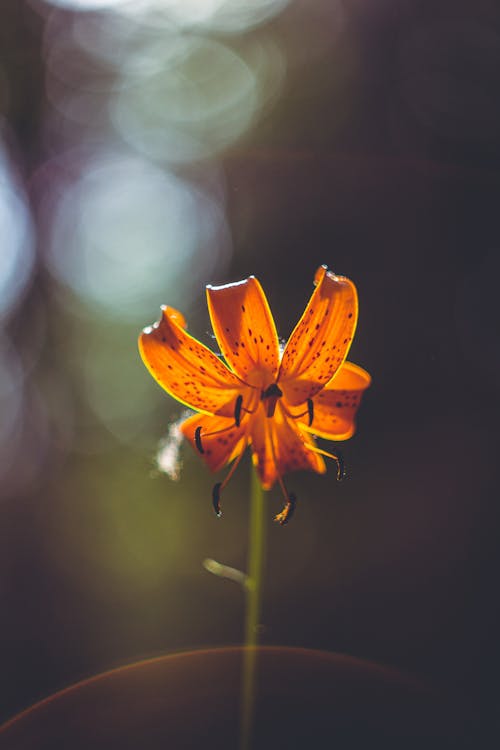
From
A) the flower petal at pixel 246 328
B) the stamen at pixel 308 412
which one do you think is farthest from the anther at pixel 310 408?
the flower petal at pixel 246 328

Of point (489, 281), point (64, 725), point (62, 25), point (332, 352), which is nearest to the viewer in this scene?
point (332, 352)

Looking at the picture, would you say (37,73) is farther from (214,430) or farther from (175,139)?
(214,430)

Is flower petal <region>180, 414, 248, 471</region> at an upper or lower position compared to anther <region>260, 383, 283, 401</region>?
lower

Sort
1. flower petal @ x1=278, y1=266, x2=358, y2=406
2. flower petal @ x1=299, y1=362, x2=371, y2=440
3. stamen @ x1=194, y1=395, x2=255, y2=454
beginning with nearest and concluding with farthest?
flower petal @ x1=278, y1=266, x2=358, y2=406 → stamen @ x1=194, y1=395, x2=255, y2=454 → flower petal @ x1=299, y1=362, x2=371, y2=440

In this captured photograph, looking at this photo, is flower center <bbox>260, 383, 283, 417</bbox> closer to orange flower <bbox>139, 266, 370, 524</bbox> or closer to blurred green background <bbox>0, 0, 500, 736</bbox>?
orange flower <bbox>139, 266, 370, 524</bbox>

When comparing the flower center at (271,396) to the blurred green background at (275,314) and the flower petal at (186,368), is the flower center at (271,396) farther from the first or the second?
the blurred green background at (275,314)

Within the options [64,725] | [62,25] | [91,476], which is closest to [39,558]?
[91,476]

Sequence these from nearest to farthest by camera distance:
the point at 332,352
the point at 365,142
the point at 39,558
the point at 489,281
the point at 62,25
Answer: the point at 332,352 < the point at 39,558 < the point at 489,281 < the point at 365,142 < the point at 62,25

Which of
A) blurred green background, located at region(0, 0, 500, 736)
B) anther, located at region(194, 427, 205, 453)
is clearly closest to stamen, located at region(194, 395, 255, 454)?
anther, located at region(194, 427, 205, 453)
